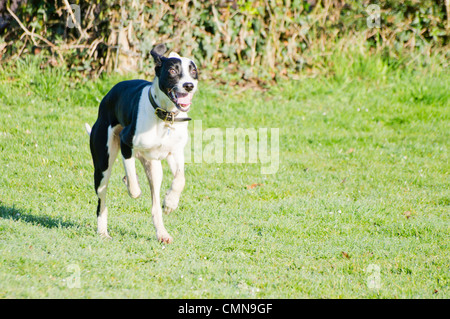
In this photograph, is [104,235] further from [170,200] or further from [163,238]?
[170,200]

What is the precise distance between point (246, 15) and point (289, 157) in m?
3.42

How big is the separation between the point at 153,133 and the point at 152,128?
0.04 m

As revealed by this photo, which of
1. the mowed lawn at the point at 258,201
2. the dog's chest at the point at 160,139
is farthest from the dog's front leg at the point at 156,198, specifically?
the dog's chest at the point at 160,139

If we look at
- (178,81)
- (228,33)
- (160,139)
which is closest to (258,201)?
(160,139)

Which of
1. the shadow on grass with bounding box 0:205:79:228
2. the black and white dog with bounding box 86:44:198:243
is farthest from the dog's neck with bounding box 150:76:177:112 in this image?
the shadow on grass with bounding box 0:205:79:228

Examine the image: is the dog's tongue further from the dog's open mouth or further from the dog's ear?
the dog's ear

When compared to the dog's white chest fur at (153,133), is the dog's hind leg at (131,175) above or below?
below

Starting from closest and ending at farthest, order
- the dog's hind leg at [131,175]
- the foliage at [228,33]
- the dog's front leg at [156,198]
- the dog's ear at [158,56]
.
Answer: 1. the dog's ear at [158,56]
2. the dog's hind leg at [131,175]
3. the dog's front leg at [156,198]
4. the foliage at [228,33]

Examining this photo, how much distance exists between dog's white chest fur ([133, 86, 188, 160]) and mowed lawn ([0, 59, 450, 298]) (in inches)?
33.0

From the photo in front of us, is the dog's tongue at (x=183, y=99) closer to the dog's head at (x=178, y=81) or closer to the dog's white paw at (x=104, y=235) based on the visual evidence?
the dog's head at (x=178, y=81)

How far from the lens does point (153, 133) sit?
485 centimetres

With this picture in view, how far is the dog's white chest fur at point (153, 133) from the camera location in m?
4.85

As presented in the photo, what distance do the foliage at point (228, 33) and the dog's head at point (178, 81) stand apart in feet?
16.9
